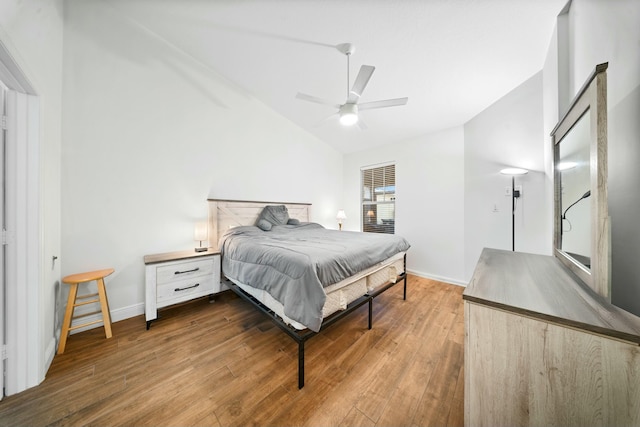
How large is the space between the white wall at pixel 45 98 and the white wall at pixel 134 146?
15cm

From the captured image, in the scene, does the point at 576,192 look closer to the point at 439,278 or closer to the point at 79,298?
the point at 439,278

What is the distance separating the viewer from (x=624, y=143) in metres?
0.91

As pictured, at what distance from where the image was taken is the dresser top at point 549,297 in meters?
0.65

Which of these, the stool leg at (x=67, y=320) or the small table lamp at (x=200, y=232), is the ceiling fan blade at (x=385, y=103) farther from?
the stool leg at (x=67, y=320)

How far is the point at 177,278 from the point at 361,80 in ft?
9.00

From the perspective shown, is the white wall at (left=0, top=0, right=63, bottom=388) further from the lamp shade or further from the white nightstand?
the lamp shade

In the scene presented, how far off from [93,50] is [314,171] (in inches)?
131

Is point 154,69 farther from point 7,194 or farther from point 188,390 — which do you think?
point 188,390

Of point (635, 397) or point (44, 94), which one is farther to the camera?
point (44, 94)

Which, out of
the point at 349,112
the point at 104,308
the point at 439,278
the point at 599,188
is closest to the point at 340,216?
the point at 439,278

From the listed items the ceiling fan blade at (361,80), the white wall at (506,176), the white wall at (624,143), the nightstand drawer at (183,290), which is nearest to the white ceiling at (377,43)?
the white wall at (506,176)

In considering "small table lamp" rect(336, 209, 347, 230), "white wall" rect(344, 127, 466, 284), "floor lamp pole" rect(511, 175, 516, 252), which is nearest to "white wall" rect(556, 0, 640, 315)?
"floor lamp pole" rect(511, 175, 516, 252)

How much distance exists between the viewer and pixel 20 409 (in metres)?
1.22

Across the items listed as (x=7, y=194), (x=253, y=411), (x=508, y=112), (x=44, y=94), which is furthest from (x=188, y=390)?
(x=508, y=112)
